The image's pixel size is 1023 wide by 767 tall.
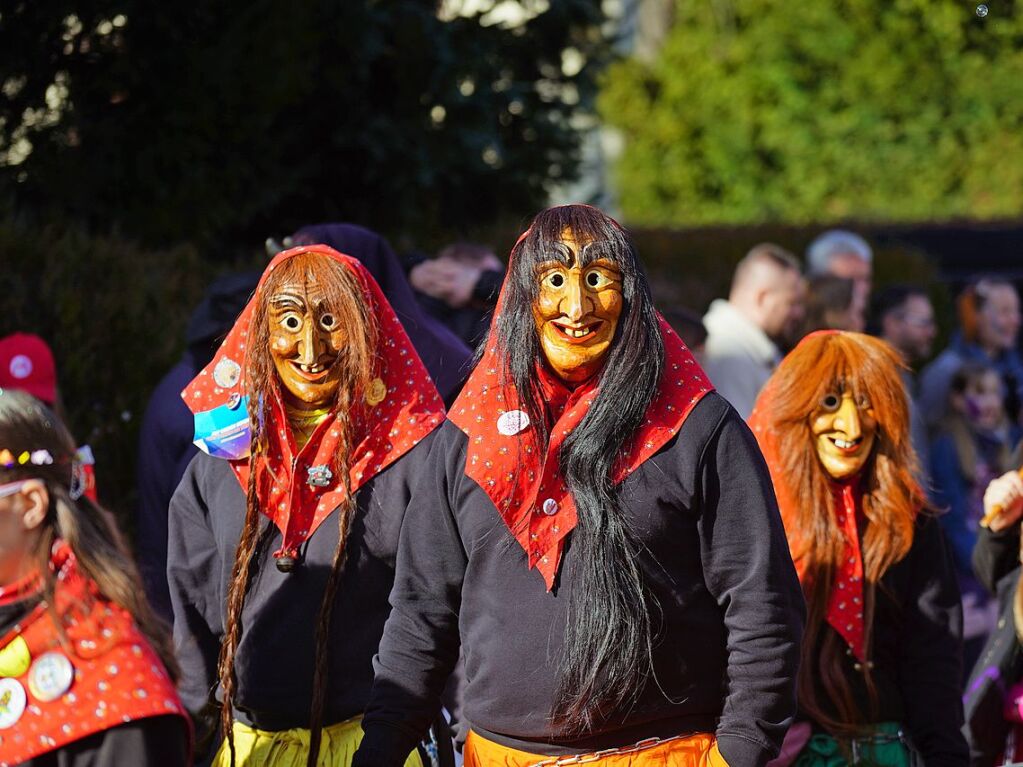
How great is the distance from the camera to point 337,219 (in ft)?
28.1

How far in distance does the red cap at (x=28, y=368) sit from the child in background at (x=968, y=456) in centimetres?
368

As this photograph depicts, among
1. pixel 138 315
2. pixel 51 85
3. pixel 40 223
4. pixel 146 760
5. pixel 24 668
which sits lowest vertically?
pixel 146 760

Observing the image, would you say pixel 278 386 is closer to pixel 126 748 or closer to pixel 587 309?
pixel 587 309

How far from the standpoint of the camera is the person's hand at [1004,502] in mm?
4070

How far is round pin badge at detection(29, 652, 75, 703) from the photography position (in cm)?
256

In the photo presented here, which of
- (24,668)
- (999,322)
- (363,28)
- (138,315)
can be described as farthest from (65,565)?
(999,322)

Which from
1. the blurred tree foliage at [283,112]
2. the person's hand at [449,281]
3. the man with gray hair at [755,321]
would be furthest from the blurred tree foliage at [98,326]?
the man with gray hair at [755,321]

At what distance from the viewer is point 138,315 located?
19.6 feet

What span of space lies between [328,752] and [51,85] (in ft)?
14.4

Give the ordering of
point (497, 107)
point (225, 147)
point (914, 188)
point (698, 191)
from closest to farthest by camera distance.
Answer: point (225, 147)
point (497, 107)
point (914, 188)
point (698, 191)

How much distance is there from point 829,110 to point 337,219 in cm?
1299

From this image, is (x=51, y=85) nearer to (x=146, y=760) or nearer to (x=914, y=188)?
(x=146, y=760)

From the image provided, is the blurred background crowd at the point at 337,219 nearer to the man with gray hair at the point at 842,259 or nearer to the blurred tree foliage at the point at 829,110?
the man with gray hair at the point at 842,259

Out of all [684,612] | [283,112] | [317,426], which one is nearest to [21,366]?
[317,426]
